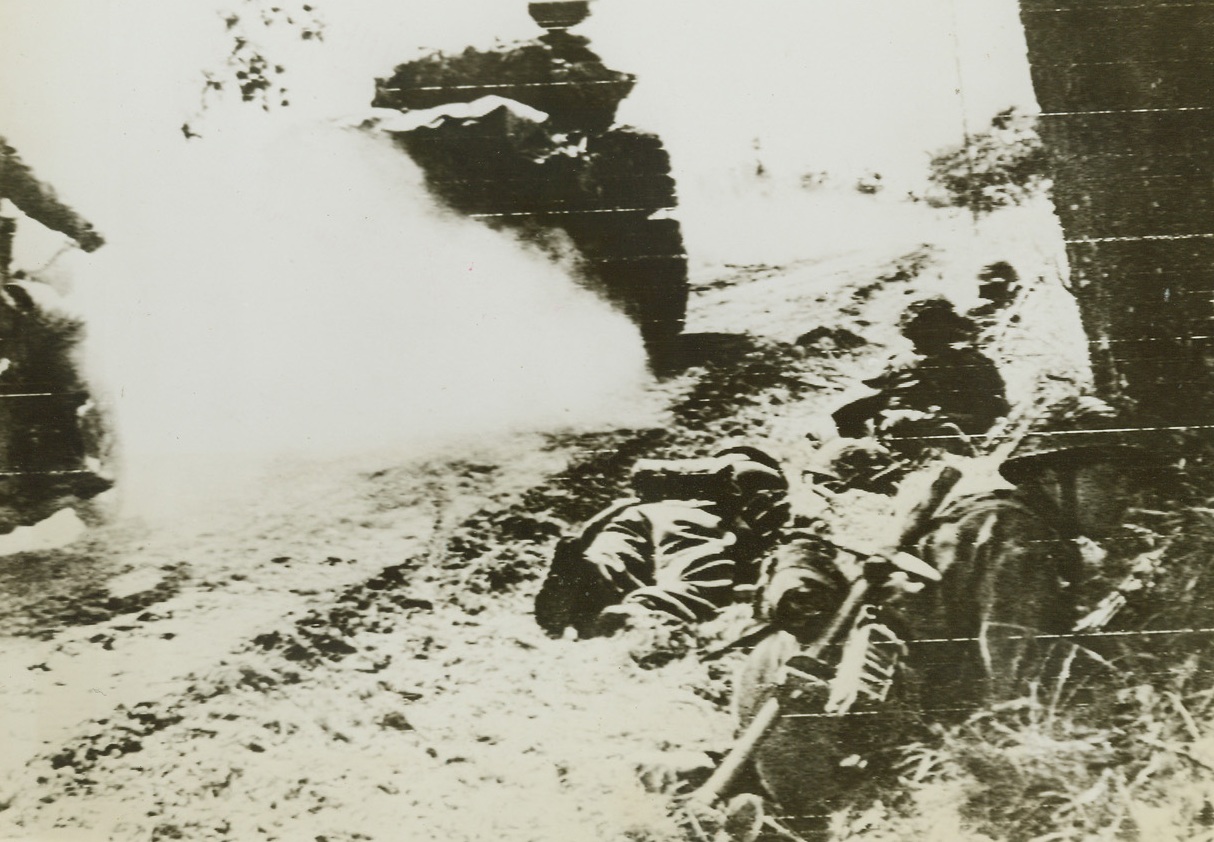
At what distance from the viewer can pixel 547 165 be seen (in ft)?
4.27

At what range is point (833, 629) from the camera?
1223mm

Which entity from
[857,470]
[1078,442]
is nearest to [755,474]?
[857,470]

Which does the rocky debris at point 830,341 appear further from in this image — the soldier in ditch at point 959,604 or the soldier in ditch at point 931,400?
the soldier in ditch at point 959,604

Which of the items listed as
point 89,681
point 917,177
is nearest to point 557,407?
point 917,177

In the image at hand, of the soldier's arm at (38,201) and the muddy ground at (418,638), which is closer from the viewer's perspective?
the muddy ground at (418,638)

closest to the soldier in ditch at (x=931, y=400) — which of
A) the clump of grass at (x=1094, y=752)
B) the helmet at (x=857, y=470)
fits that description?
the helmet at (x=857, y=470)

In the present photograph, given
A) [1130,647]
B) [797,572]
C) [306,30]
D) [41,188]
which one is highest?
[306,30]

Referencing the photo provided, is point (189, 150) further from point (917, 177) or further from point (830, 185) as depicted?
point (917, 177)

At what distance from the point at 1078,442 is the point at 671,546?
65cm

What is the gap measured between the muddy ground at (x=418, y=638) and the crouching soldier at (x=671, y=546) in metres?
0.03

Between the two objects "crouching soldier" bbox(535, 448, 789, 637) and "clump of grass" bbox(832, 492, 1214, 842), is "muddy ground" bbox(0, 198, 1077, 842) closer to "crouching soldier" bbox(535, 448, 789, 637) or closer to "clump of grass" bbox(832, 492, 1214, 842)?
"crouching soldier" bbox(535, 448, 789, 637)

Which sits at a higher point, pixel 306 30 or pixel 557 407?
pixel 306 30

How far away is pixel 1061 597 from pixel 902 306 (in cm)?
51

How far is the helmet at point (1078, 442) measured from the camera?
4.09 ft
